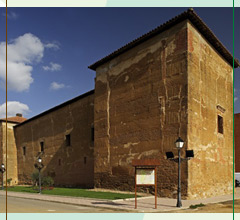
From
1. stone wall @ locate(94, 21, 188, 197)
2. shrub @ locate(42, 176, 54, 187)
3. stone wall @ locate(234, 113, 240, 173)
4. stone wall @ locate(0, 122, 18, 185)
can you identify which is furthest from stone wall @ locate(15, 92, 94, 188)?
stone wall @ locate(234, 113, 240, 173)

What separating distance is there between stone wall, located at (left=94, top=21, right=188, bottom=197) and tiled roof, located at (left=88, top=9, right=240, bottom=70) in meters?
0.27

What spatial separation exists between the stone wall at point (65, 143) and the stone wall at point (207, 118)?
10.2 m

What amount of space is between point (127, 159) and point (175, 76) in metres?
5.73

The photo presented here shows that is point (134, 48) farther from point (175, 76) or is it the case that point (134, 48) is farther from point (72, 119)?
point (72, 119)

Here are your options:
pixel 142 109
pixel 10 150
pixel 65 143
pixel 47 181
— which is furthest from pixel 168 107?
pixel 10 150

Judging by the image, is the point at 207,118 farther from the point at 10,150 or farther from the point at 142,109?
the point at 10,150

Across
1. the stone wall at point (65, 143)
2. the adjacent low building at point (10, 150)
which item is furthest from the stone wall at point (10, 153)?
the stone wall at point (65, 143)

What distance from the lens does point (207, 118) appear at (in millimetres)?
16188

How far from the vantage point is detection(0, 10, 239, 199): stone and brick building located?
579 inches

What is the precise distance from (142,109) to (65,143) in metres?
12.4

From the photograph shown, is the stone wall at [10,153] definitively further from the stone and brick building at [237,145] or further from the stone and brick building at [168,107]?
the stone and brick building at [237,145]

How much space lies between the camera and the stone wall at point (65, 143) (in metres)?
24.1

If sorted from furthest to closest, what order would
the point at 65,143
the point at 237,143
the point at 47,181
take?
the point at 237,143, the point at 65,143, the point at 47,181

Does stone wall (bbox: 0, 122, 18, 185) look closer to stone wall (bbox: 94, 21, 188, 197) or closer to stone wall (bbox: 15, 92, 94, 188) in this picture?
stone wall (bbox: 15, 92, 94, 188)
